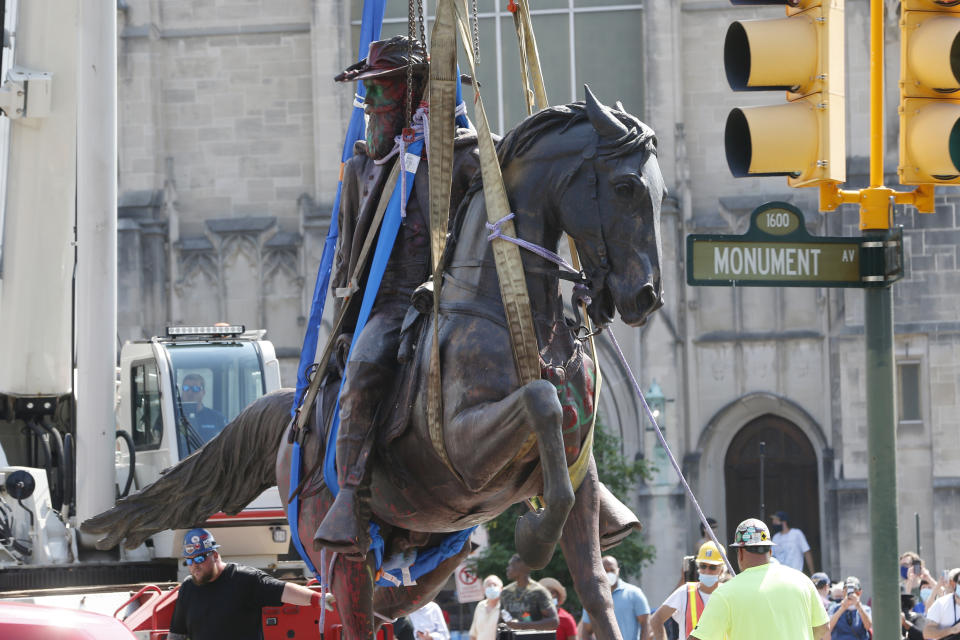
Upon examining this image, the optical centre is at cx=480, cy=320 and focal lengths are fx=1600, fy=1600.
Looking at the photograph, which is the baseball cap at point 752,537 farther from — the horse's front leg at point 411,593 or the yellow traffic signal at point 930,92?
the yellow traffic signal at point 930,92

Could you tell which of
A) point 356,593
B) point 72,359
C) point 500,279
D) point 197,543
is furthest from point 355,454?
point 72,359

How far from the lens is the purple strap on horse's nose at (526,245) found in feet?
21.5

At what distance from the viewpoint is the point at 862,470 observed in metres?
29.6

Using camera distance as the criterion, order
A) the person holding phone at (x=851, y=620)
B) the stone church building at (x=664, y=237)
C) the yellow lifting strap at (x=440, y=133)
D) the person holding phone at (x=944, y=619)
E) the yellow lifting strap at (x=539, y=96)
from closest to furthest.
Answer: the yellow lifting strap at (x=539, y=96) → the yellow lifting strap at (x=440, y=133) → the person holding phone at (x=944, y=619) → the person holding phone at (x=851, y=620) → the stone church building at (x=664, y=237)

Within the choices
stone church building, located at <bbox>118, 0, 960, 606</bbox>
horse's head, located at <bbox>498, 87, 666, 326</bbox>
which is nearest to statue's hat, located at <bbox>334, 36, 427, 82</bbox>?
horse's head, located at <bbox>498, 87, 666, 326</bbox>

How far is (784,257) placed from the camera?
7938mm

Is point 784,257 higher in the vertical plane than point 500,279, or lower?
higher

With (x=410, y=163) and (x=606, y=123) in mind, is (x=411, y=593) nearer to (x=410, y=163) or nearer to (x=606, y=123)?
(x=410, y=163)

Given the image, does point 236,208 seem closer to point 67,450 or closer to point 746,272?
point 67,450

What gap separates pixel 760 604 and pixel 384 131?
2.87 meters

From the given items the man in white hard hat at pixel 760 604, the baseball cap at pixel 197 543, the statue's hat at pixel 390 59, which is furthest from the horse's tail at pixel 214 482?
the man in white hard hat at pixel 760 604

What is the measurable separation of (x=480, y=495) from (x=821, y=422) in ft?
78.8

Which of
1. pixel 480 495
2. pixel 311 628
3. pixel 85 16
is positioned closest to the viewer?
pixel 480 495

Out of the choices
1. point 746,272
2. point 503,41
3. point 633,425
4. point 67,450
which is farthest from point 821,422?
point 746,272
